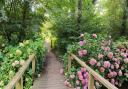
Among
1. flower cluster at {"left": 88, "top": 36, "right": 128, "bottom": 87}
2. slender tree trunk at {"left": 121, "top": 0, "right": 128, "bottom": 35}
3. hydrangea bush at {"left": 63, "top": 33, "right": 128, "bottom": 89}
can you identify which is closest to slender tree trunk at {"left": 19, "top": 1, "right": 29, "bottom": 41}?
slender tree trunk at {"left": 121, "top": 0, "right": 128, "bottom": 35}

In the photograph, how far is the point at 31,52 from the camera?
311 inches

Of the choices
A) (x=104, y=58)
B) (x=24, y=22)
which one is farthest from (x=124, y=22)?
(x=104, y=58)

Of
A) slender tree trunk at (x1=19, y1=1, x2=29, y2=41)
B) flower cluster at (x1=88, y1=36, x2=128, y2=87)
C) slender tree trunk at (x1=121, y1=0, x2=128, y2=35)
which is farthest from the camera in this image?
slender tree trunk at (x1=121, y1=0, x2=128, y2=35)

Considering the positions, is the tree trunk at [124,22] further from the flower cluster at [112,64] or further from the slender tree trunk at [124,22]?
the flower cluster at [112,64]

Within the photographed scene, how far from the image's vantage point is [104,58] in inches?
289

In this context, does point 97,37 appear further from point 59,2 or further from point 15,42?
point 59,2

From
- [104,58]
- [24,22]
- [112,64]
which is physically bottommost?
[112,64]

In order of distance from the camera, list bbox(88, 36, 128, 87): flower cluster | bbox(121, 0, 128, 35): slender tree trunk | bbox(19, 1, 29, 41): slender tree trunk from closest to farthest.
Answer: bbox(88, 36, 128, 87): flower cluster → bbox(19, 1, 29, 41): slender tree trunk → bbox(121, 0, 128, 35): slender tree trunk

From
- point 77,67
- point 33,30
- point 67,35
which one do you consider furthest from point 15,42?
point 77,67

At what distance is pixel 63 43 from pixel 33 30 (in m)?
2.39

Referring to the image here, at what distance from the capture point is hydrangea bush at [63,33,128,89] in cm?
696

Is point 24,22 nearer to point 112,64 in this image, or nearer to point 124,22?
point 124,22

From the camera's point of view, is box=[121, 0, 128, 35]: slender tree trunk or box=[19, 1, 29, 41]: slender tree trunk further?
box=[121, 0, 128, 35]: slender tree trunk

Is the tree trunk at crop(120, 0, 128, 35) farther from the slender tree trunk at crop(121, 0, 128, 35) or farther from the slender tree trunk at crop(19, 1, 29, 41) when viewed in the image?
the slender tree trunk at crop(19, 1, 29, 41)
